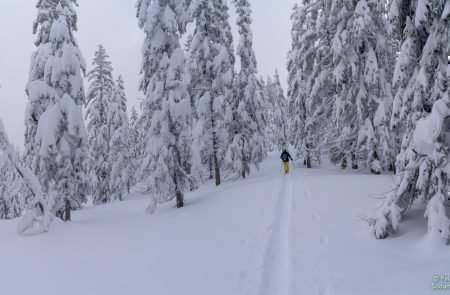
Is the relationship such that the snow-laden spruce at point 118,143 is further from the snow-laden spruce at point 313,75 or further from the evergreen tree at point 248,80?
the snow-laden spruce at point 313,75

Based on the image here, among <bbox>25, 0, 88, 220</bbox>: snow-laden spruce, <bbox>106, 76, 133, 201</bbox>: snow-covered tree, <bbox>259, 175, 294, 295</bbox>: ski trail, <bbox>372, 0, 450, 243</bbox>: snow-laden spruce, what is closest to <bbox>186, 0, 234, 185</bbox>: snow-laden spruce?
<bbox>25, 0, 88, 220</bbox>: snow-laden spruce

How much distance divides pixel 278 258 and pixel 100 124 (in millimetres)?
31567

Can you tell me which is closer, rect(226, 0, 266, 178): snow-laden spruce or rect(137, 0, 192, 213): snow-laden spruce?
rect(137, 0, 192, 213): snow-laden spruce

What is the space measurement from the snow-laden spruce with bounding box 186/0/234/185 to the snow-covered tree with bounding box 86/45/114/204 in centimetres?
1308

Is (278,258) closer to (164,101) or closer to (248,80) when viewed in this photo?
(164,101)

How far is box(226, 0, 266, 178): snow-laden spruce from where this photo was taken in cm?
2727

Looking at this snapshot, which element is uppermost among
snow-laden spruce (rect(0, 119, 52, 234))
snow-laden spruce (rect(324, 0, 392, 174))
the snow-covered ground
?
snow-laden spruce (rect(324, 0, 392, 174))

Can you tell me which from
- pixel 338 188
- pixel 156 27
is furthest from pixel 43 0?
pixel 338 188

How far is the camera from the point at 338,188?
16578mm

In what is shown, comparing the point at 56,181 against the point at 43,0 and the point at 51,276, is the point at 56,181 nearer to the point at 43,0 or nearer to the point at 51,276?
the point at 43,0

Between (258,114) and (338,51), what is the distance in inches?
424

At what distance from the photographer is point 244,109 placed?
89.8ft

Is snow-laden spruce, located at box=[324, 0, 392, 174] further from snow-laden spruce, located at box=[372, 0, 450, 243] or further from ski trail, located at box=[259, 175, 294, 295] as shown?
snow-laden spruce, located at box=[372, 0, 450, 243]

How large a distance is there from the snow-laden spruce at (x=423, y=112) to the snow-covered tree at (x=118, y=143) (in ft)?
103
